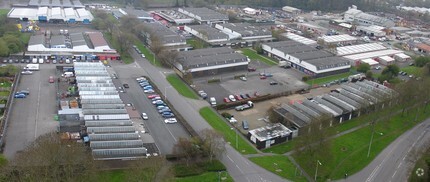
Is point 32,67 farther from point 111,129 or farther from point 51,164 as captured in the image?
point 51,164

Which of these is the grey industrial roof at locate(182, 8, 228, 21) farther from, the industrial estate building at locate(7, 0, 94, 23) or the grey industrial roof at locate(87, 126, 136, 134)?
the grey industrial roof at locate(87, 126, 136, 134)

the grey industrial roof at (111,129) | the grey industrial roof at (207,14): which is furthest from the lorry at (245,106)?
the grey industrial roof at (207,14)

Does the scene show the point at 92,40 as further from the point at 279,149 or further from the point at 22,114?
the point at 279,149

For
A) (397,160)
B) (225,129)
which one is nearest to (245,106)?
(225,129)

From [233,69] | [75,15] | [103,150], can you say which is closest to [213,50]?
[233,69]

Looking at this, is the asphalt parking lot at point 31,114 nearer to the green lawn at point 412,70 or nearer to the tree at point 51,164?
the tree at point 51,164

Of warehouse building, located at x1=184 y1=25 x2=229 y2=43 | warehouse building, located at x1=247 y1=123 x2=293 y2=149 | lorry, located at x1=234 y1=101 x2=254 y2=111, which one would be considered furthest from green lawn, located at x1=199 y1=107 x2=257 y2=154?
warehouse building, located at x1=184 y1=25 x2=229 y2=43

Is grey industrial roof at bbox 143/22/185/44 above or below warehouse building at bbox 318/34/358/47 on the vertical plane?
above
